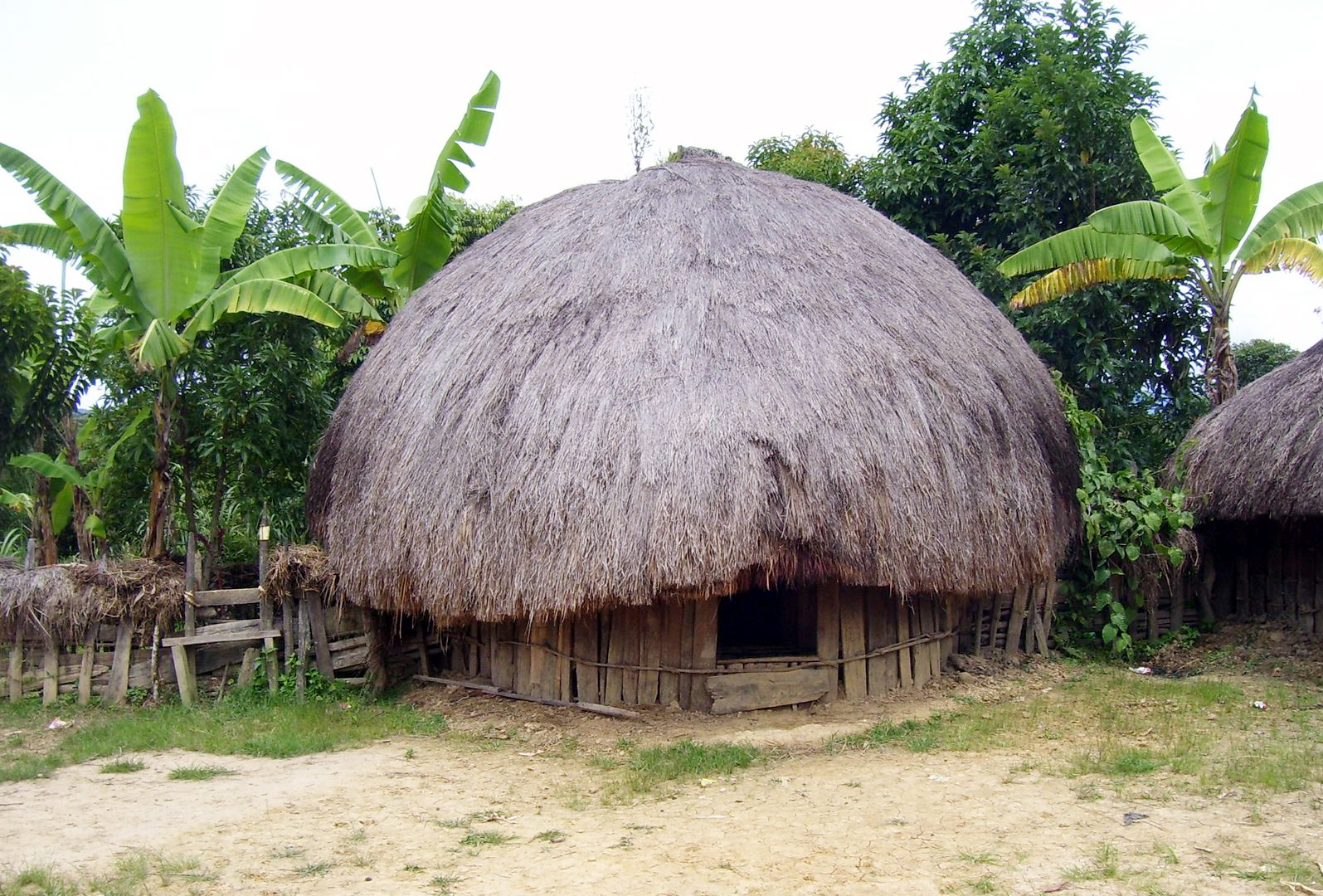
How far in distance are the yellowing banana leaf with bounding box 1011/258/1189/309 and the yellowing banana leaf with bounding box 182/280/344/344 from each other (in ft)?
25.1

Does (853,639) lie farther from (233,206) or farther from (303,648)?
(233,206)

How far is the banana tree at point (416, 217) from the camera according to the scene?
11.3 m

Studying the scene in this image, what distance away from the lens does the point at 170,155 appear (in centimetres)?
909

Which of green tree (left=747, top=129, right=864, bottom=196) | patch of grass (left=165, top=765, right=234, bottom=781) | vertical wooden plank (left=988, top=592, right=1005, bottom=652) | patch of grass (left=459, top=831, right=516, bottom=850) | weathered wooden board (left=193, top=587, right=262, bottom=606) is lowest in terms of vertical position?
patch of grass (left=459, top=831, right=516, bottom=850)

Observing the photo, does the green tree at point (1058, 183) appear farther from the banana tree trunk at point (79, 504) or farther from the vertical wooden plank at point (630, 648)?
the banana tree trunk at point (79, 504)

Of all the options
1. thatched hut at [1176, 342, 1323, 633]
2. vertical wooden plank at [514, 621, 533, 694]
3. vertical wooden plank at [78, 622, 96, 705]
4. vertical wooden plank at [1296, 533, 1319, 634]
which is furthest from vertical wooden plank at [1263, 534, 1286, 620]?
vertical wooden plank at [78, 622, 96, 705]

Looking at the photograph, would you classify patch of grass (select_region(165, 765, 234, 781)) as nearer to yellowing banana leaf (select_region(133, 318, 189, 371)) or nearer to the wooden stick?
the wooden stick

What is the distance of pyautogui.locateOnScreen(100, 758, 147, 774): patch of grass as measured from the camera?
7207 millimetres

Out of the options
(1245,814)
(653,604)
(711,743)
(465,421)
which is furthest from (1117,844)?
(465,421)

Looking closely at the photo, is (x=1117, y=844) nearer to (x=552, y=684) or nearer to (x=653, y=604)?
(x=653, y=604)

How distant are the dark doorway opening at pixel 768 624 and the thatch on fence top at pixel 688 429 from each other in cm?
121

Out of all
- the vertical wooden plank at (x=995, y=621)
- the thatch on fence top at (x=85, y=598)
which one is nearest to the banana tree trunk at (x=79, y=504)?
the thatch on fence top at (x=85, y=598)

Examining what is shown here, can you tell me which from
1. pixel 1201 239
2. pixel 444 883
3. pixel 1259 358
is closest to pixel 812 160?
pixel 1201 239

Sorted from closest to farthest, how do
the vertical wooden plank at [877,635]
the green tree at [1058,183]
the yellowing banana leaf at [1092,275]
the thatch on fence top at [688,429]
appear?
the thatch on fence top at [688,429], the vertical wooden plank at [877,635], the yellowing banana leaf at [1092,275], the green tree at [1058,183]
